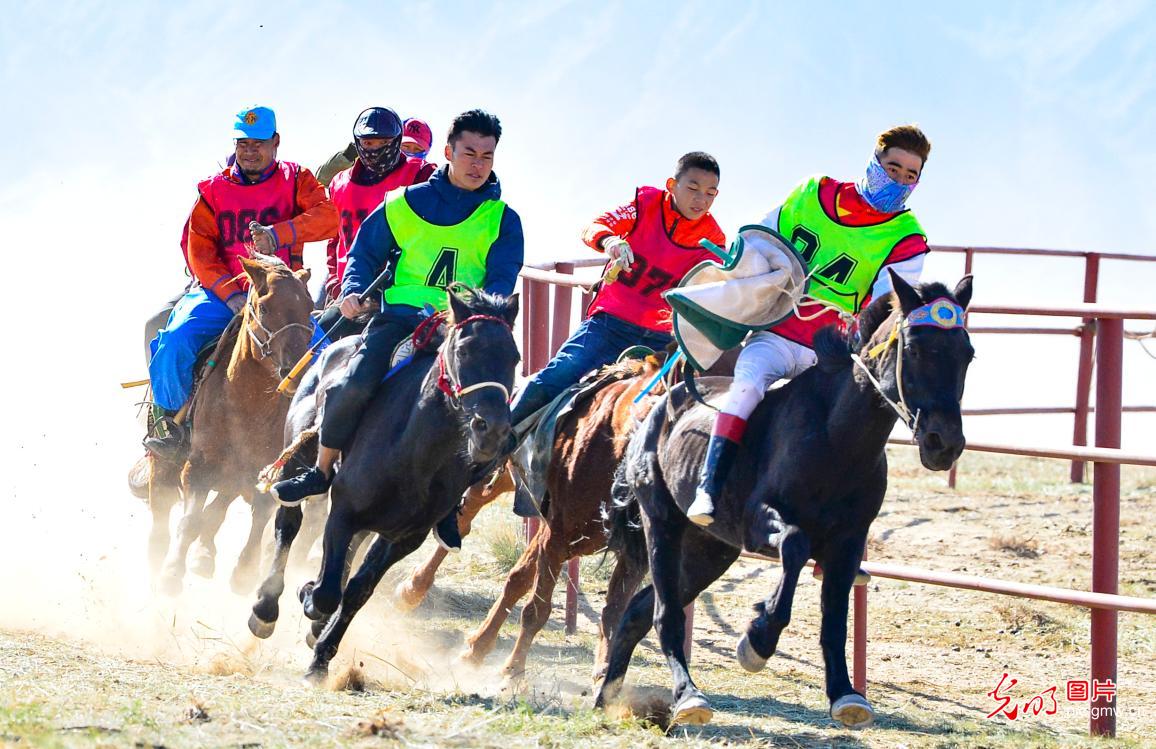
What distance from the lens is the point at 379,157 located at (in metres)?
8.53

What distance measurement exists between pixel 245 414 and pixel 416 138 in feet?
8.89

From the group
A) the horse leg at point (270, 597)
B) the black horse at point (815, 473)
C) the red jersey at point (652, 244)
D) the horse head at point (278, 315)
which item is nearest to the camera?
the black horse at point (815, 473)

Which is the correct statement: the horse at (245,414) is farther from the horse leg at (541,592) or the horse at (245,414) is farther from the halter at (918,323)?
the halter at (918,323)

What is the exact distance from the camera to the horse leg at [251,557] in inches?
313

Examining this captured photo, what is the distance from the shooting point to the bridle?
18.9 feet

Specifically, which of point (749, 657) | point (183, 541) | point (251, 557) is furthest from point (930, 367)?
point (183, 541)

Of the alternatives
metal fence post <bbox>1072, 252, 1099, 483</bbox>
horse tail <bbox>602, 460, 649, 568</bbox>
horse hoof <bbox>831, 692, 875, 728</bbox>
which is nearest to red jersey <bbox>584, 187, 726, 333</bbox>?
horse tail <bbox>602, 460, 649, 568</bbox>

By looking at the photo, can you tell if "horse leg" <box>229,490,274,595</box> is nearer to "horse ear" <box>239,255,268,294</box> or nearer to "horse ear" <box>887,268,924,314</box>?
"horse ear" <box>239,255,268,294</box>

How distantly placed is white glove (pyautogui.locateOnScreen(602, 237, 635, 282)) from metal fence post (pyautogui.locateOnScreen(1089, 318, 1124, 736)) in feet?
6.84

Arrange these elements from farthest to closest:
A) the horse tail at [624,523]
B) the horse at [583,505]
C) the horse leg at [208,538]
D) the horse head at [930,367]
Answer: the horse leg at [208,538] < the horse at [583,505] < the horse tail at [624,523] < the horse head at [930,367]

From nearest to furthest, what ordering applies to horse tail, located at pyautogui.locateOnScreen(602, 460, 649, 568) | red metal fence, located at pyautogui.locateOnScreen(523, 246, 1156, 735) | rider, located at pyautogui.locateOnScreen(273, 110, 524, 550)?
red metal fence, located at pyautogui.locateOnScreen(523, 246, 1156, 735) < horse tail, located at pyautogui.locateOnScreen(602, 460, 649, 568) < rider, located at pyautogui.locateOnScreen(273, 110, 524, 550)

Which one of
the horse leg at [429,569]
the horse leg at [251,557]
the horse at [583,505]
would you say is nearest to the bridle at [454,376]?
the horse at [583,505]

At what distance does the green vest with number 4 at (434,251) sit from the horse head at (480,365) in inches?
25.8

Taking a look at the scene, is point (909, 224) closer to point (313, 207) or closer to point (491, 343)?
point (491, 343)
